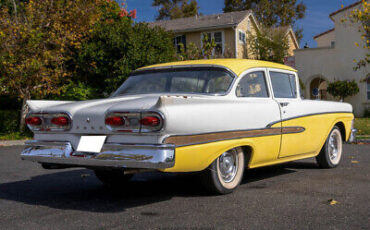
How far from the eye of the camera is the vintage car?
443cm

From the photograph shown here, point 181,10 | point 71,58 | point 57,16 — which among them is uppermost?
point 181,10

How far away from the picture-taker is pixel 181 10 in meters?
52.9

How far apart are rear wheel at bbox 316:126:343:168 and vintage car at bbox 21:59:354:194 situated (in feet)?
1.54

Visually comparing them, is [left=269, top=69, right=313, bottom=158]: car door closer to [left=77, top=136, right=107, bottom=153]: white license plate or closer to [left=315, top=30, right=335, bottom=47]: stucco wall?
[left=77, top=136, right=107, bottom=153]: white license plate

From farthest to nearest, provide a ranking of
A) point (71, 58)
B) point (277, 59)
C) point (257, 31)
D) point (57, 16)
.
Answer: point (257, 31) < point (277, 59) < point (71, 58) < point (57, 16)

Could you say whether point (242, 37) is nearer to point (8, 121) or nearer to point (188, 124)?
point (8, 121)

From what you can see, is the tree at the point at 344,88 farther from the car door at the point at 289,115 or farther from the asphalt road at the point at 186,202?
the car door at the point at 289,115

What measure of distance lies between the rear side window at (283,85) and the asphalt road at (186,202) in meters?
1.20

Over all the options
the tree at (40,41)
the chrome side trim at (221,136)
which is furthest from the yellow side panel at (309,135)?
the tree at (40,41)

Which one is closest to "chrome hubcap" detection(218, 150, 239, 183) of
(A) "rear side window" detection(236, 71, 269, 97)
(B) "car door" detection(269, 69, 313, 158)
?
(A) "rear side window" detection(236, 71, 269, 97)

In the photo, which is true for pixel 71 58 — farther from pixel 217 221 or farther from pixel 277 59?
pixel 277 59

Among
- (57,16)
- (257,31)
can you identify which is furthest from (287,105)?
(257,31)

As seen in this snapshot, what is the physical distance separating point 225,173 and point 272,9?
43448 mm

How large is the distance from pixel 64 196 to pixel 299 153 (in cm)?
326
